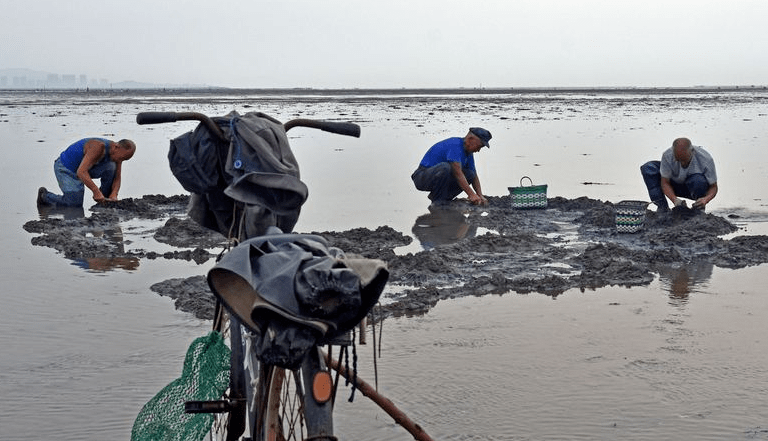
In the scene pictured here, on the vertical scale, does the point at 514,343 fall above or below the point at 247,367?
below

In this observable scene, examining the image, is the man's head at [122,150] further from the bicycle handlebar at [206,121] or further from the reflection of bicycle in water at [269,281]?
the bicycle handlebar at [206,121]

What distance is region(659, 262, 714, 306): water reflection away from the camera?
7.68 metres

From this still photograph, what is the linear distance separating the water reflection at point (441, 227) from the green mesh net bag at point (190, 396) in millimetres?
5972

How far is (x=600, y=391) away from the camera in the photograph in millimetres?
5469

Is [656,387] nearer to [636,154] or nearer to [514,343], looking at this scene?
[514,343]

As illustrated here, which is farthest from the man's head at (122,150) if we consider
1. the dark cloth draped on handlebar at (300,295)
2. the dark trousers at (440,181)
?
the dark cloth draped on handlebar at (300,295)

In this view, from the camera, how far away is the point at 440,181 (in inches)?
513

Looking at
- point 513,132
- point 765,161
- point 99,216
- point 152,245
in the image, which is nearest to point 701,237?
point 152,245

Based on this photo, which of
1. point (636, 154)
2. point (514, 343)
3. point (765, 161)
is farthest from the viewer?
A: point (636, 154)

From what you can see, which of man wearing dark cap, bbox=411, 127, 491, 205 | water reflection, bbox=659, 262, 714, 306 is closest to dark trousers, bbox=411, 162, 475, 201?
man wearing dark cap, bbox=411, 127, 491, 205

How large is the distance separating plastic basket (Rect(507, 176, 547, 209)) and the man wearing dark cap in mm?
653

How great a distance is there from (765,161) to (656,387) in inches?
553

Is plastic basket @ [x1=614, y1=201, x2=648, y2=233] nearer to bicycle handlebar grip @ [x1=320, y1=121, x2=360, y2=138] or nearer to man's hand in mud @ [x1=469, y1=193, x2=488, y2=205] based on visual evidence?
man's hand in mud @ [x1=469, y1=193, x2=488, y2=205]

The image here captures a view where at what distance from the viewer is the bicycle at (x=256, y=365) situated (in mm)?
2689
